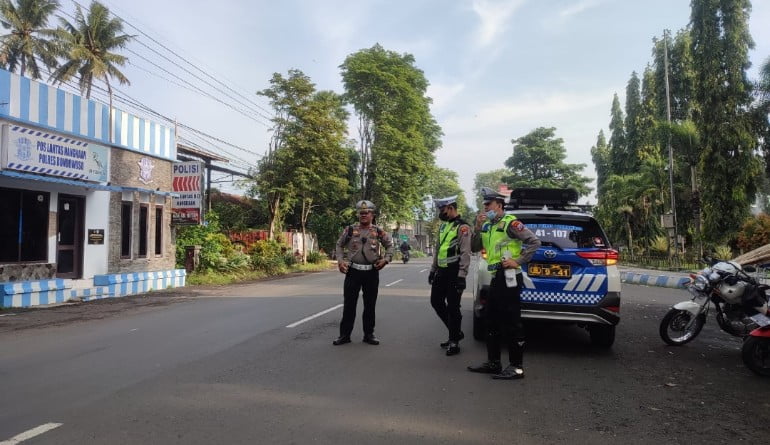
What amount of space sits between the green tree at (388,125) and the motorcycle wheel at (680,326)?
29.4m

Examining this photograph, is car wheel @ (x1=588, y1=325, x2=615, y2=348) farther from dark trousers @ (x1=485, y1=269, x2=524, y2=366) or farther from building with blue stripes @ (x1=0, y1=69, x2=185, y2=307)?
building with blue stripes @ (x1=0, y1=69, x2=185, y2=307)

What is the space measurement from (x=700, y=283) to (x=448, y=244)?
11.1 feet

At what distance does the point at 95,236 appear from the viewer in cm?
1441

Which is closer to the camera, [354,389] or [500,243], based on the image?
[354,389]

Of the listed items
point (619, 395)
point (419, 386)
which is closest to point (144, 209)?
point (419, 386)

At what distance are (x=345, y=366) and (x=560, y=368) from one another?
232 cm

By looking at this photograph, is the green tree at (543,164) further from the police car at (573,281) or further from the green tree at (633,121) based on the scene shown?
the police car at (573,281)

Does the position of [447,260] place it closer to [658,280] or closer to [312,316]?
[312,316]

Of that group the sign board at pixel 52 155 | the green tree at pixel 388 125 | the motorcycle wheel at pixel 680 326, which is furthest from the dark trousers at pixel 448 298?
the green tree at pixel 388 125

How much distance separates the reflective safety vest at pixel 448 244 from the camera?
258 inches

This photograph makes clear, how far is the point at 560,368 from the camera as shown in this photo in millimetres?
5922

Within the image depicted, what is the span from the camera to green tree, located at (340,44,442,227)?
36.2m

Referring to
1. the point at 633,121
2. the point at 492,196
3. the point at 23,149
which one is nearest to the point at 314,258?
the point at 23,149

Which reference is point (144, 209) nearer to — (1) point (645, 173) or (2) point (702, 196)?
(2) point (702, 196)
